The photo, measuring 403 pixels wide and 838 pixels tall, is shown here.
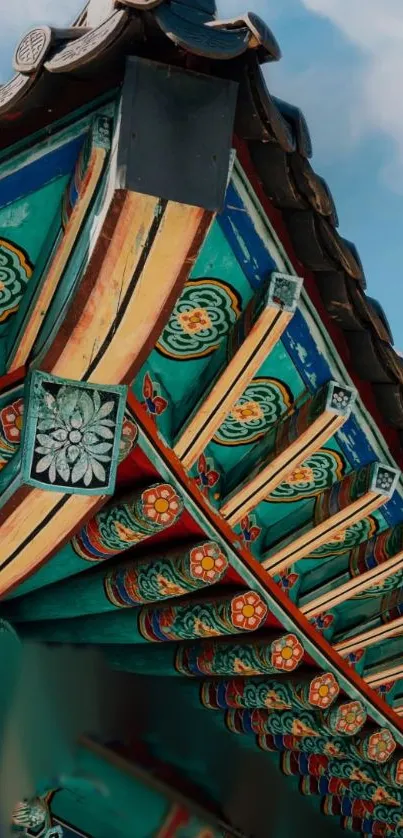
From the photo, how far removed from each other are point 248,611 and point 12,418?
5.19ft

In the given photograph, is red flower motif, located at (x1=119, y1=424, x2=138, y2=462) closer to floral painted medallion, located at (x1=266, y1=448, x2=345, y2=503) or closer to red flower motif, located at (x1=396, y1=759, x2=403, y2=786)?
floral painted medallion, located at (x1=266, y1=448, x2=345, y2=503)

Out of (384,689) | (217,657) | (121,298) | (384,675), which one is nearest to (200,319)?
(121,298)

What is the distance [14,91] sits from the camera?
295 centimetres

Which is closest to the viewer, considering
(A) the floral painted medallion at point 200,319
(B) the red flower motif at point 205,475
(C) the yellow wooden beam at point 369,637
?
(A) the floral painted medallion at point 200,319

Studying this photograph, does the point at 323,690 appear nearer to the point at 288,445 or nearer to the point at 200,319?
the point at 288,445

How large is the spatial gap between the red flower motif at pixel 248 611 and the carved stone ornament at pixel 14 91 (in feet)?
8.23

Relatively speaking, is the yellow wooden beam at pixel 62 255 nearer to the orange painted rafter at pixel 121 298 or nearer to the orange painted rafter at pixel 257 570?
the orange painted rafter at pixel 121 298

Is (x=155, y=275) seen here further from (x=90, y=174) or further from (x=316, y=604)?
(x=316, y=604)

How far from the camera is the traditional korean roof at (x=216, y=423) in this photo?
3.05m

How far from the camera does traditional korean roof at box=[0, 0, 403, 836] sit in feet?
10.0

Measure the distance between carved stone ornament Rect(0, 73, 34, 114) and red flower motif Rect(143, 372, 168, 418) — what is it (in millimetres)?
1352

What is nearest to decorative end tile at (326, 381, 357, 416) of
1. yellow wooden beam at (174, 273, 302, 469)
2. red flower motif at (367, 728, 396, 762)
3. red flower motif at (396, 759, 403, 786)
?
yellow wooden beam at (174, 273, 302, 469)

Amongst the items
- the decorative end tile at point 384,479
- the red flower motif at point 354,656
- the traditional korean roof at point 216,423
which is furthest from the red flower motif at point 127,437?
the red flower motif at point 354,656

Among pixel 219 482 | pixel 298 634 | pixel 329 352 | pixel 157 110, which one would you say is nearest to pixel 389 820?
pixel 298 634
